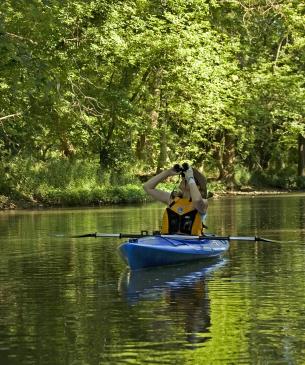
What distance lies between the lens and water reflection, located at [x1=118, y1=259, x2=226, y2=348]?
1057cm

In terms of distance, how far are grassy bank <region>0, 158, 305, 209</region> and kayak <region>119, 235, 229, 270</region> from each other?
887 inches

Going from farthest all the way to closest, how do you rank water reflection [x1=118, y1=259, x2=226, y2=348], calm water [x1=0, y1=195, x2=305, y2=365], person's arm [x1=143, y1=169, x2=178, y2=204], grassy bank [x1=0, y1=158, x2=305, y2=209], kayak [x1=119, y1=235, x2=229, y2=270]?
1. grassy bank [x1=0, y1=158, x2=305, y2=209]
2. person's arm [x1=143, y1=169, x2=178, y2=204]
3. kayak [x1=119, y1=235, x2=229, y2=270]
4. water reflection [x1=118, y1=259, x2=226, y2=348]
5. calm water [x1=0, y1=195, x2=305, y2=365]

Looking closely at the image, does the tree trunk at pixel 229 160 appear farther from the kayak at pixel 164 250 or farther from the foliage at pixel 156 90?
the kayak at pixel 164 250

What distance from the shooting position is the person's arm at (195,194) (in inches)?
658

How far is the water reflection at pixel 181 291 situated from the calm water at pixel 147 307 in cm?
1

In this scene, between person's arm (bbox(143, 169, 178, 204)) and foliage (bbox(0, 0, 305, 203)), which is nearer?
person's arm (bbox(143, 169, 178, 204))

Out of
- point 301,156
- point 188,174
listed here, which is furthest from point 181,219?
point 301,156

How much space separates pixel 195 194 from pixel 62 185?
25.9 metres

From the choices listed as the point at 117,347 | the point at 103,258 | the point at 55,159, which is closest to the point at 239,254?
the point at 103,258

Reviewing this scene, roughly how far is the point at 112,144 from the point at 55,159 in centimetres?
398

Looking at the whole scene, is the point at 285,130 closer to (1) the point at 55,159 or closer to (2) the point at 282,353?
(1) the point at 55,159

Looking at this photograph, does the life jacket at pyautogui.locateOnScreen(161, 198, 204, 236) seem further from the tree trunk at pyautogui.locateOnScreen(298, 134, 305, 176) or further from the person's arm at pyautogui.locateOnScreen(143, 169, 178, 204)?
Result: the tree trunk at pyautogui.locateOnScreen(298, 134, 305, 176)

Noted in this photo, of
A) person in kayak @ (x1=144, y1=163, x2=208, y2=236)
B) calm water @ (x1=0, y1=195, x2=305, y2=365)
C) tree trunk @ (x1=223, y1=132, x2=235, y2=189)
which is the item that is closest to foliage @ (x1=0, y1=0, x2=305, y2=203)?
tree trunk @ (x1=223, y1=132, x2=235, y2=189)

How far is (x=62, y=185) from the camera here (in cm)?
4222
